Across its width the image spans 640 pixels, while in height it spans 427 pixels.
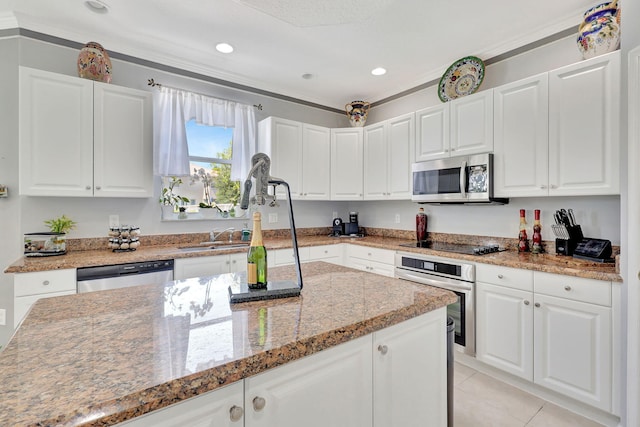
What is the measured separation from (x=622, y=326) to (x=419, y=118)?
7.58 ft

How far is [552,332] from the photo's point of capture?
204cm

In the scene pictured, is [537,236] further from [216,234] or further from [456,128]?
[216,234]

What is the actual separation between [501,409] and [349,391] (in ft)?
5.75

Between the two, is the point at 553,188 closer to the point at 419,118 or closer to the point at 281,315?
the point at 419,118

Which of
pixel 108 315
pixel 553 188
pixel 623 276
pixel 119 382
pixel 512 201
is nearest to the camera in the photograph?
pixel 119 382

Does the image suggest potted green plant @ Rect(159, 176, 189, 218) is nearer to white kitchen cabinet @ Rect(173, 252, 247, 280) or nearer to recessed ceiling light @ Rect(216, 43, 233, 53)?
white kitchen cabinet @ Rect(173, 252, 247, 280)

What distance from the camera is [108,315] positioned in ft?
3.32

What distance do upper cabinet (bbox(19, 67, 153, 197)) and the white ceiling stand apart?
525mm

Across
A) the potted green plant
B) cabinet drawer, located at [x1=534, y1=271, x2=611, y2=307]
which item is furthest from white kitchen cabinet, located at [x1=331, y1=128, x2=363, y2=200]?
cabinet drawer, located at [x1=534, y1=271, x2=611, y2=307]

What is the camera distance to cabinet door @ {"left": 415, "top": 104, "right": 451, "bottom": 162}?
3002 mm

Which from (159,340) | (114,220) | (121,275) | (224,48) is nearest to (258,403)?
(159,340)

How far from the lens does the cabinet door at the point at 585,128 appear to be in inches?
79.0

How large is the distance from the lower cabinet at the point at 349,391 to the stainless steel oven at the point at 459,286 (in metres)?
1.38

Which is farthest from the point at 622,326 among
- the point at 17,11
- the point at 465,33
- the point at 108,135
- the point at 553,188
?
the point at 17,11
